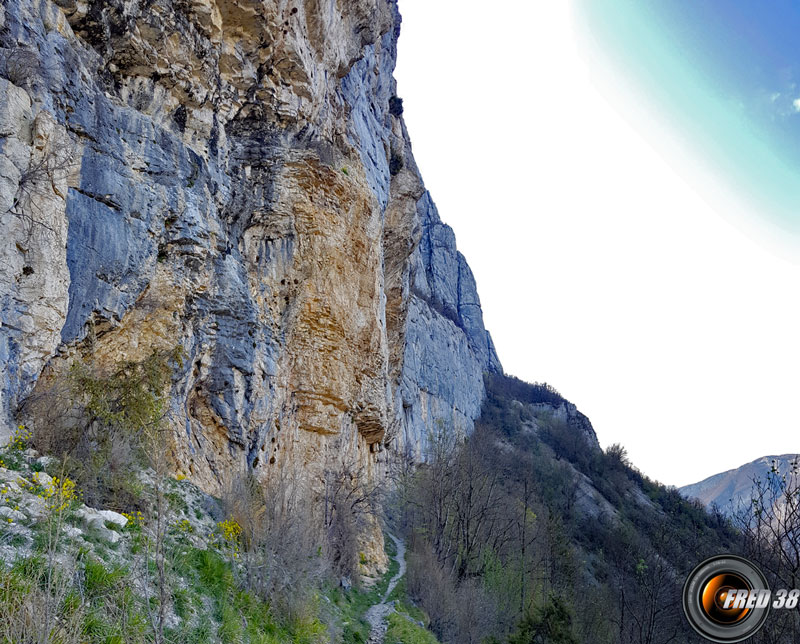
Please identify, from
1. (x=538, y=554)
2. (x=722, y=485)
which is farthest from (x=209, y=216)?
(x=722, y=485)

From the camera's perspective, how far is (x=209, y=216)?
10.5 m

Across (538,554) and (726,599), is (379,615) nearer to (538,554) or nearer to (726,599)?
(726,599)

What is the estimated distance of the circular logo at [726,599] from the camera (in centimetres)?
625

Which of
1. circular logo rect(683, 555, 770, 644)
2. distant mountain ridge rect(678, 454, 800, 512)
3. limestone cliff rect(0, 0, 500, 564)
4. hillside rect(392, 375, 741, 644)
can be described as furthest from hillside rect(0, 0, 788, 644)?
distant mountain ridge rect(678, 454, 800, 512)

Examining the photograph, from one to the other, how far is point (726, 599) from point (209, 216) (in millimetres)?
10188

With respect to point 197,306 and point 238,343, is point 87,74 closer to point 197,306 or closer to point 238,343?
point 197,306

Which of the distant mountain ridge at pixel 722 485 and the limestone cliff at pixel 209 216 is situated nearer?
the limestone cliff at pixel 209 216

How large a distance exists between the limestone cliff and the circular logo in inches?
310

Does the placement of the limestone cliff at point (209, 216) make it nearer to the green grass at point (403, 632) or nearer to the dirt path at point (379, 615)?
the dirt path at point (379, 615)

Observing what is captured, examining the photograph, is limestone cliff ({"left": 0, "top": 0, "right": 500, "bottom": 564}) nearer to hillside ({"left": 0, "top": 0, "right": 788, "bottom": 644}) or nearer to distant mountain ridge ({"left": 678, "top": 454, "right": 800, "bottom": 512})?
hillside ({"left": 0, "top": 0, "right": 788, "bottom": 644})

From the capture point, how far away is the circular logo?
20.5 ft

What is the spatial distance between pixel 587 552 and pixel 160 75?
3657 cm

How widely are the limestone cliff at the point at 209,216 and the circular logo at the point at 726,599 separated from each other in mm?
7872

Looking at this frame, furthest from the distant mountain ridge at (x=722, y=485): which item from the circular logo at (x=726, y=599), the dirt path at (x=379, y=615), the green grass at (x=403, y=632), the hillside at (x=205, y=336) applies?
the circular logo at (x=726, y=599)
